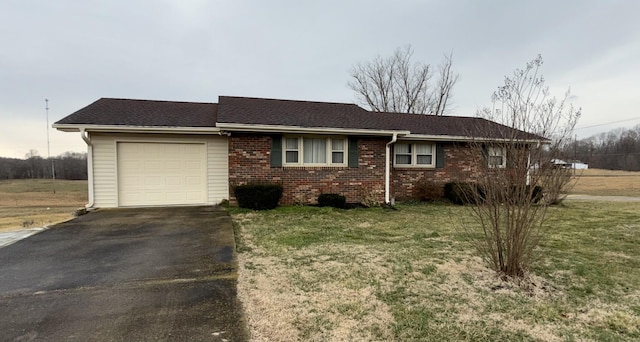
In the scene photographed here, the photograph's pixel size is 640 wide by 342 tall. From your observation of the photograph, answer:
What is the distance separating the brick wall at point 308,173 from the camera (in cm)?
959

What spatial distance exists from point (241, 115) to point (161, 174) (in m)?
3.10

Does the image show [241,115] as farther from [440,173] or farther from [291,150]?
[440,173]

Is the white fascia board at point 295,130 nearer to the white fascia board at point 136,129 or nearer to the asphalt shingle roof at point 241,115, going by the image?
the asphalt shingle roof at point 241,115

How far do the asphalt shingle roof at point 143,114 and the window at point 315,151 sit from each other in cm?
256

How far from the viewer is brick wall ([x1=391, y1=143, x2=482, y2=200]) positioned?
38.6 feet

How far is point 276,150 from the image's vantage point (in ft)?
32.2

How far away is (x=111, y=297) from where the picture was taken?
338 centimetres

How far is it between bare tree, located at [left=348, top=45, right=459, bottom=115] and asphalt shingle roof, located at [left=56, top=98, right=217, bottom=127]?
19439mm

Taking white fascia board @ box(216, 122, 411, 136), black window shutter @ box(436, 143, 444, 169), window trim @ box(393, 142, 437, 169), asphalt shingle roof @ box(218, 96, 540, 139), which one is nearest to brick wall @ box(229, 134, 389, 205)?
white fascia board @ box(216, 122, 411, 136)

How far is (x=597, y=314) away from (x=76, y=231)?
27.6ft

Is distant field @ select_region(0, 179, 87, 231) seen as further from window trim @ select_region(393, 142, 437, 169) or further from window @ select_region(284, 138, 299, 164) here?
window trim @ select_region(393, 142, 437, 169)

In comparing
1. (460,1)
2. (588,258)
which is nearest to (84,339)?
(588,258)

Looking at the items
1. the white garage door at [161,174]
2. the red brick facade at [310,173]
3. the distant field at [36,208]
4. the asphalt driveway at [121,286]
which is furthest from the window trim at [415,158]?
the distant field at [36,208]

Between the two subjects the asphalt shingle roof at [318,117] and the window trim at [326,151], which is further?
the window trim at [326,151]
